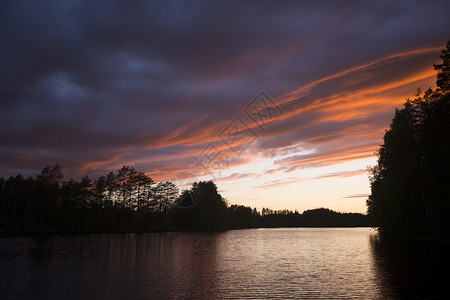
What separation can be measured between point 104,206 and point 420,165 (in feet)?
329

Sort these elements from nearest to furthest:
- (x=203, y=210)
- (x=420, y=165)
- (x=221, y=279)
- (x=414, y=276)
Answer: (x=414, y=276)
(x=221, y=279)
(x=420, y=165)
(x=203, y=210)

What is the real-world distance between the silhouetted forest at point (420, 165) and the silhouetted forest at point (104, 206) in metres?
88.1

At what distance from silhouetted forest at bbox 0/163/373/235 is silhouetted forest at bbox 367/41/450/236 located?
88110 millimetres

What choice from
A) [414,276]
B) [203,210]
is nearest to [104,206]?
[203,210]

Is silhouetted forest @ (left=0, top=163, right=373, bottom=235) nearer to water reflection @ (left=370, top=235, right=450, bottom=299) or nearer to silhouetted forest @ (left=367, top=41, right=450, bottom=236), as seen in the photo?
silhouetted forest @ (left=367, top=41, right=450, bottom=236)

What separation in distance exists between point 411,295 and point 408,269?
10795 mm

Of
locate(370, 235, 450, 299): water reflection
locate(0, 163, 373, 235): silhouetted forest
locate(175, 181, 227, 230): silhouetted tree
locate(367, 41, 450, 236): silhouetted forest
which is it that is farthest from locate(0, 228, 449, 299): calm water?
locate(175, 181, 227, 230): silhouetted tree

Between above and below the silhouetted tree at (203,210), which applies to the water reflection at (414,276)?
below

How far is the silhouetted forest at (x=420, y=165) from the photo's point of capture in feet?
125

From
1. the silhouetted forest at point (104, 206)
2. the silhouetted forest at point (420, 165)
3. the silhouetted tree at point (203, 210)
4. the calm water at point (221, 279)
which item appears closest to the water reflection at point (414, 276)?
the calm water at point (221, 279)

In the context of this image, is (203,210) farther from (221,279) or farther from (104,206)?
(221,279)

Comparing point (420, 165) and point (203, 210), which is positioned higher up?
point (420, 165)

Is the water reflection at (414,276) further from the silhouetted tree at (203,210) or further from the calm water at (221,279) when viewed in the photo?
the silhouetted tree at (203,210)

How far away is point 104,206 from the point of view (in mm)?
112375
